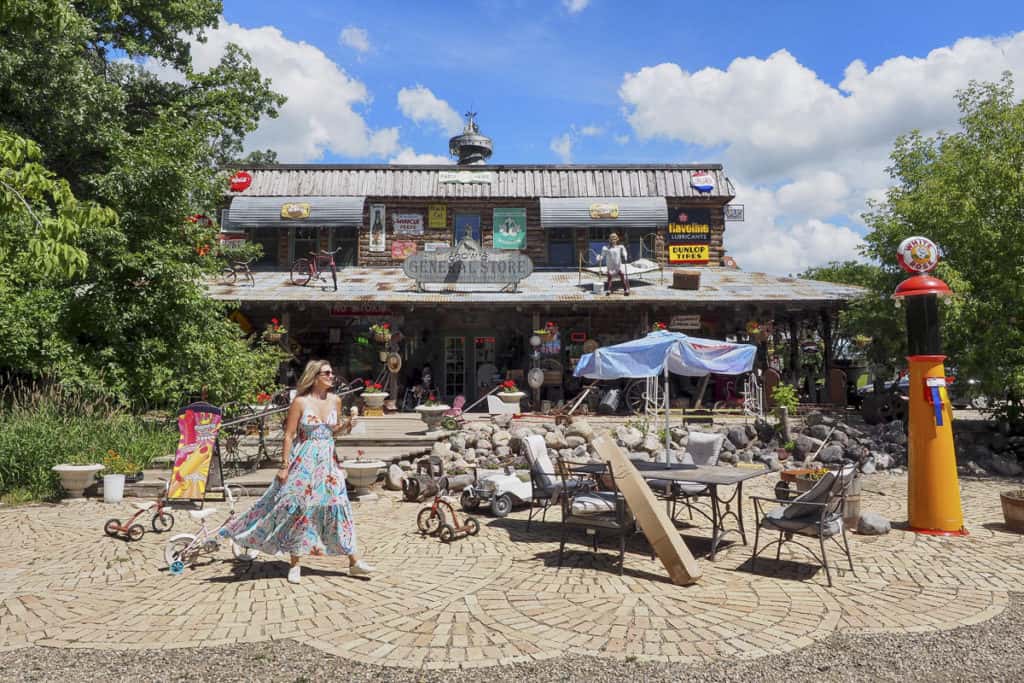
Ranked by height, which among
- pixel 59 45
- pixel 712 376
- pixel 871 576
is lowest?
pixel 871 576

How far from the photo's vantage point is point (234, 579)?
5.23 metres

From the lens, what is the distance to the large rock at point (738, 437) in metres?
11.7

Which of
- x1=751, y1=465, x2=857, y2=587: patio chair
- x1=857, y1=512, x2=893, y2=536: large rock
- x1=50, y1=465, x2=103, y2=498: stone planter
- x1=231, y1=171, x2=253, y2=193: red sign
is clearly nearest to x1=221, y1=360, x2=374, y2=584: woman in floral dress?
x1=751, y1=465, x2=857, y2=587: patio chair

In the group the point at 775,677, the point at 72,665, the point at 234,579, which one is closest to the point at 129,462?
the point at 234,579

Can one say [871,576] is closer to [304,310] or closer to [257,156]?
[304,310]

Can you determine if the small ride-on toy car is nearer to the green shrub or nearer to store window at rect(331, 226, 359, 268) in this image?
the green shrub

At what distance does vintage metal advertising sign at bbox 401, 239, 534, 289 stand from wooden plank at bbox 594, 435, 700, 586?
10228mm

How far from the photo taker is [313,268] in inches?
657

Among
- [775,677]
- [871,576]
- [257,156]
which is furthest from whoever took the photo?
[257,156]

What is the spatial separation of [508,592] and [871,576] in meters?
3.02

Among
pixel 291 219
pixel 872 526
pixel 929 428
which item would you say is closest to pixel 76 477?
pixel 872 526

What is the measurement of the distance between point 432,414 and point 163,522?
5363mm

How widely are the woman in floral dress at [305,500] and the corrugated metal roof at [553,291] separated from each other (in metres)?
9.25

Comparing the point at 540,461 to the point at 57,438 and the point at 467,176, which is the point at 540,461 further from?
the point at 467,176
